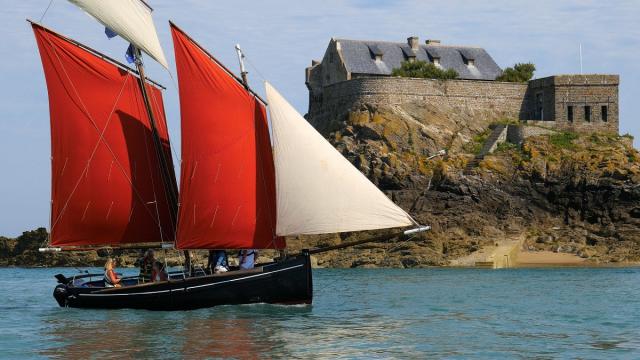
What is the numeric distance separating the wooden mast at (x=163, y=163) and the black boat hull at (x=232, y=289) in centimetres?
177

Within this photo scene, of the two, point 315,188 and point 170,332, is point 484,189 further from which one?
point 170,332

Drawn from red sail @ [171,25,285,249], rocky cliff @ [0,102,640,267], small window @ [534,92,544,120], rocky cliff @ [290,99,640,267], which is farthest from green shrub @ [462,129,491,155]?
red sail @ [171,25,285,249]

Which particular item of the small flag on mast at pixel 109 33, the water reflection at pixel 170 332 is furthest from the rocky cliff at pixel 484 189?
the small flag on mast at pixel 109 33

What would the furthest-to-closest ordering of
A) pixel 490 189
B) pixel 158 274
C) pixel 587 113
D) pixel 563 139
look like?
pixel 587 113 → pixel 563 139 → pixel 490 189 → pixel 158 274

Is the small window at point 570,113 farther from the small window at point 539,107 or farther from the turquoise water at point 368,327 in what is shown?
the turquoise water at point 368,327

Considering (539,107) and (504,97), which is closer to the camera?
(504,97)

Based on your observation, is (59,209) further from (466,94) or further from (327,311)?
(466,94)

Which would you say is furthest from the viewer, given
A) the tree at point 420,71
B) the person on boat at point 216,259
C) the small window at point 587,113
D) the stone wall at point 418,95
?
the small window at point 587,113

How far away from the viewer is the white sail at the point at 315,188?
36906 mm

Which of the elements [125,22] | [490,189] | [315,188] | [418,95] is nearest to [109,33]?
[125,22]

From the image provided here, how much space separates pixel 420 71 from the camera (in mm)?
93438

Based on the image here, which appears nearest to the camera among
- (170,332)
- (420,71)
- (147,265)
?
(170,332)

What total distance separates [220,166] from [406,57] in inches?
2335

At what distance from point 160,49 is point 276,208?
805 centimetres
